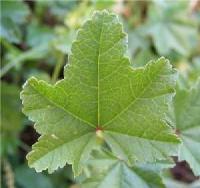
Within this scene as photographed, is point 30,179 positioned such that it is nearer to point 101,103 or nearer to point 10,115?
point 10,115

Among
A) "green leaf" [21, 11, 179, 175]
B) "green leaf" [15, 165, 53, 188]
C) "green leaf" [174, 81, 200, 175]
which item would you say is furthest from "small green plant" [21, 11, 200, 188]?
"green leaf" [15, 165, 53, 188]

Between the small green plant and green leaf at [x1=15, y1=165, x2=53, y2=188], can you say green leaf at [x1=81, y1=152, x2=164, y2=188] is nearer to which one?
the small green plant

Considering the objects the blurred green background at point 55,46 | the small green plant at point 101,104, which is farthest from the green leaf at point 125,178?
the blurred green background at point 55,46

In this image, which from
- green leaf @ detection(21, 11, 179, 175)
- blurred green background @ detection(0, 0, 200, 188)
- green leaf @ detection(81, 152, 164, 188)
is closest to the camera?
green leaf @ detection(21, 11, 179, 175)

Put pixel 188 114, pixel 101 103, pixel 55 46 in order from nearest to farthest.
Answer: pixel 101 103 → pixel 188 114 → pixel 55 46

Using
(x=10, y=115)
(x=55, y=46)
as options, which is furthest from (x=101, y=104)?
(x=10, y=115)

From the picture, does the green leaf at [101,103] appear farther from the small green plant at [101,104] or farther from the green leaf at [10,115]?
the green leaf at [10,115]
